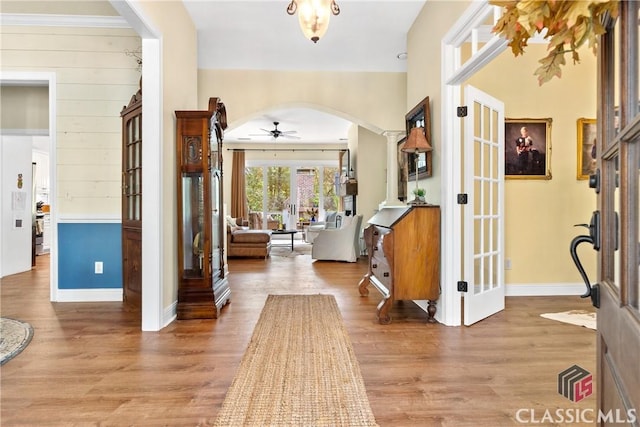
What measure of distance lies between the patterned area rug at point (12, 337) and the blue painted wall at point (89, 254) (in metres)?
0.79

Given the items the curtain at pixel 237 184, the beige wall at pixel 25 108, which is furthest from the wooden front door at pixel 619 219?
the curtain at pixel 237 184

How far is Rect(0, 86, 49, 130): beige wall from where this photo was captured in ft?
13.8

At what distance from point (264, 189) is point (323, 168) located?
75.3 inches

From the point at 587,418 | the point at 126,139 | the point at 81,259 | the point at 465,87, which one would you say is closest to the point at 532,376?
the point at 587,418

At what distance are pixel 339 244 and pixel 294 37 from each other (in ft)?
11.9

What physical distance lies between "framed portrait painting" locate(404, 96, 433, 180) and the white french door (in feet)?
1.24

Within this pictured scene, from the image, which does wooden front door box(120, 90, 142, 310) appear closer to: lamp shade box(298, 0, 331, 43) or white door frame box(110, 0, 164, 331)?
white door frame box(110, 0, 164, 331)

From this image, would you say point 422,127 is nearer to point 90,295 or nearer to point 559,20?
point 559,20

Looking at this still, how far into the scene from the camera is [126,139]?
3566 millimetres

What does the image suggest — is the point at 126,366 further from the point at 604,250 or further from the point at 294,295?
the point at 604,250

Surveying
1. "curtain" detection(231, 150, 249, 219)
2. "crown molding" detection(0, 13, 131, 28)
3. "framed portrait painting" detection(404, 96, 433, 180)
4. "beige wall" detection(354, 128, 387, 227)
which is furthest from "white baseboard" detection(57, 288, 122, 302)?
"curtain" detection(231, 150, 249, 219)

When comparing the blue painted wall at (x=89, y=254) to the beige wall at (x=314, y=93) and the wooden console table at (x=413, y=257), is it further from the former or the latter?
the wooden console table at (x=413, y=257)

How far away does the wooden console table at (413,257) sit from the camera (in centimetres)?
301

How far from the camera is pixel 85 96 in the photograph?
12.7 ft
